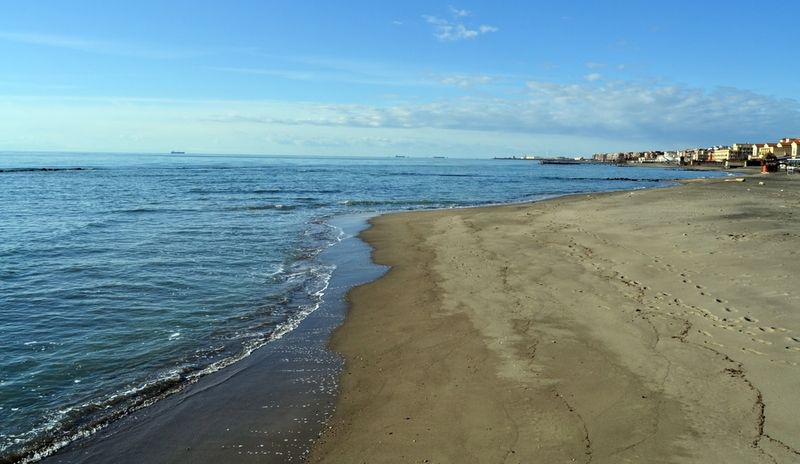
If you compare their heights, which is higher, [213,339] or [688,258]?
[688,258]

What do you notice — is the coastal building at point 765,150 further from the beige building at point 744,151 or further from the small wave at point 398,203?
the small wave at point 398,203

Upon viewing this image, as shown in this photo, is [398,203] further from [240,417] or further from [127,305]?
[240,417]

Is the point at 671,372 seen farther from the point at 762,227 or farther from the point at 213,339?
the point at 762,227

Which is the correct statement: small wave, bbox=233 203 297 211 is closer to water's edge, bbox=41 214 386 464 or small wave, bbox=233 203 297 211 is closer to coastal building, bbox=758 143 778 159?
water's edge, bbox=41 214 386 464

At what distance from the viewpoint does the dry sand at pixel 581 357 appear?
545 centimetres

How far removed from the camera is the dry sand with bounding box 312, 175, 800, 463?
17.9 feet

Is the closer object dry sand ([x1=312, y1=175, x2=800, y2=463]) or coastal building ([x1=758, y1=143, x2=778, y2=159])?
dry sand ([x1=312, y1=175, x2=800, y2=463])

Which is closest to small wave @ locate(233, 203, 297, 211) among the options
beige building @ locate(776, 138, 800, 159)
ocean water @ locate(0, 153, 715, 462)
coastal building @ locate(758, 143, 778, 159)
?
ocean water @ locate(0, 153, 715, 462)

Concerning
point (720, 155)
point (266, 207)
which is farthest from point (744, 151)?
point (266, 207)

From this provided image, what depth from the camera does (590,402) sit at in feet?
20.5

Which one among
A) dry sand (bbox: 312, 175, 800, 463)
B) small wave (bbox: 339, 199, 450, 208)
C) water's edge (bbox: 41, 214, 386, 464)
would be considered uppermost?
Answer: small wave (bbox: 339, 199, 450, 208)

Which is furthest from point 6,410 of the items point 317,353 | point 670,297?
point 670,297

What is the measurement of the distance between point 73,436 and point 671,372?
746cm

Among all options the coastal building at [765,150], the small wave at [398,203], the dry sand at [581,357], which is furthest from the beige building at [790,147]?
the dry sand at [581,357]
